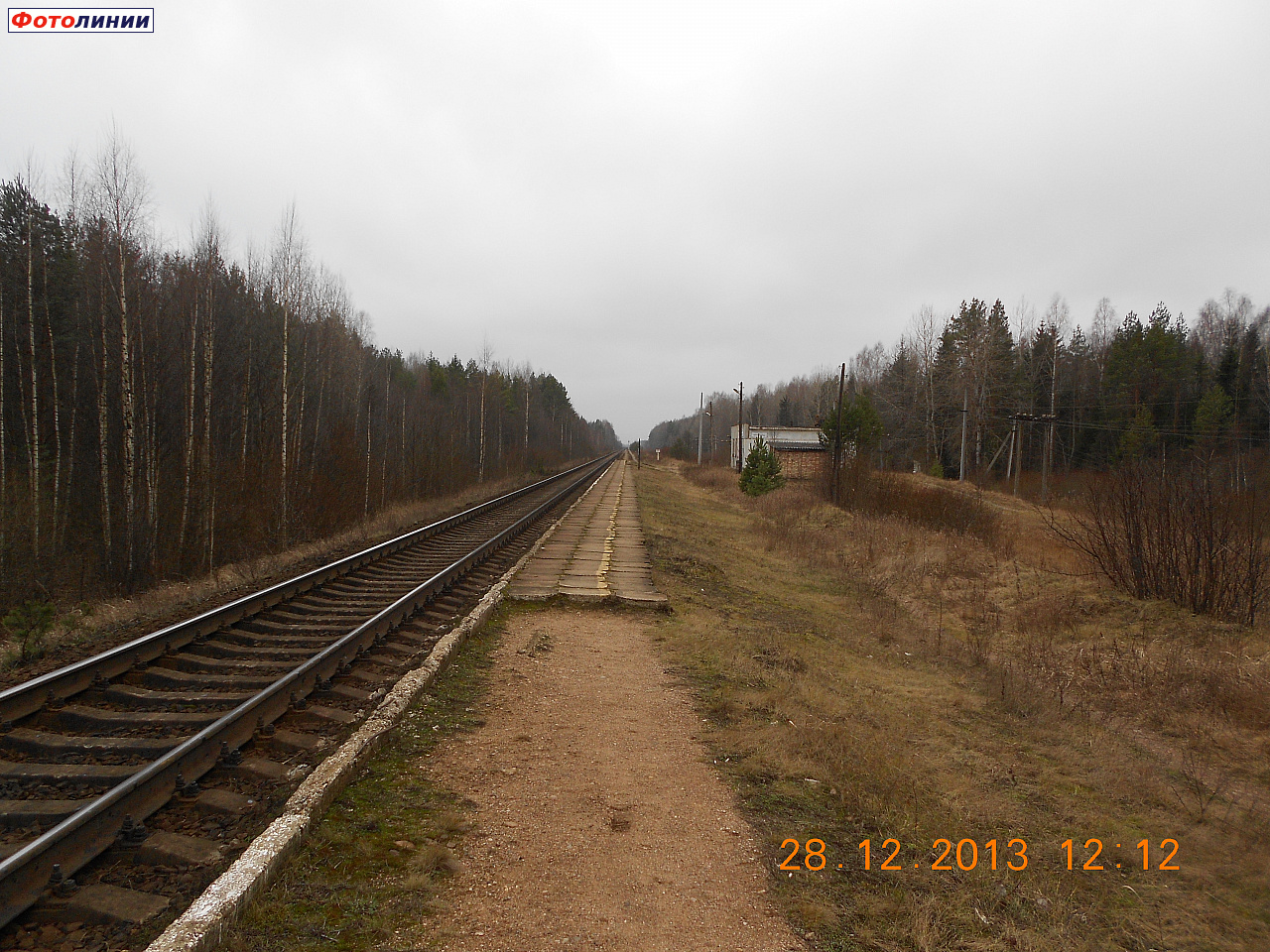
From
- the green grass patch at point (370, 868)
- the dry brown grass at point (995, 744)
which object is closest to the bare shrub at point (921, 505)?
the dry brown grass at point (995, 744)

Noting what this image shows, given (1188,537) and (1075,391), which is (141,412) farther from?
(1075,391)

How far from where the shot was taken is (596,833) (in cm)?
375

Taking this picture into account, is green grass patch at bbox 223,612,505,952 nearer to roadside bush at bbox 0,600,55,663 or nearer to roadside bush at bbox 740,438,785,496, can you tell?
roadside bush at bbox 0,600,55,663

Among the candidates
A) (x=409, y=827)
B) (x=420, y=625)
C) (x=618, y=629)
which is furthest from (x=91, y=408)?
(x=409, y=827)

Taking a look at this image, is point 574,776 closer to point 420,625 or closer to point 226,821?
point 226,821

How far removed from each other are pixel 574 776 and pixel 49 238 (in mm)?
23747

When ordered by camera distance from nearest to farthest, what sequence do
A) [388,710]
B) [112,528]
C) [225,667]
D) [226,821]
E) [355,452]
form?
[226,821]
[388,710]
[225,667]
[112,528]
[355,452]

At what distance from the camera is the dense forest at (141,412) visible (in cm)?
1467

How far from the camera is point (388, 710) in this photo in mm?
4961

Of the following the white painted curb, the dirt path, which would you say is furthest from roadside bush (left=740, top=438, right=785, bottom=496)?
the white painted curb
